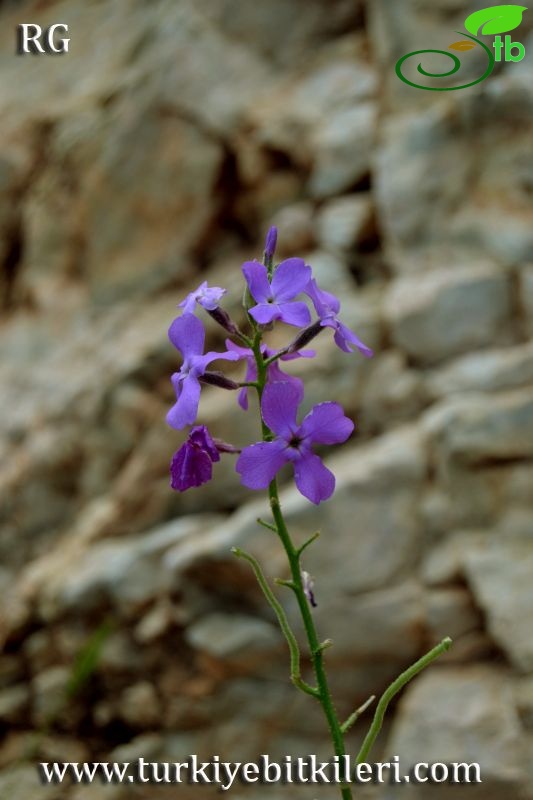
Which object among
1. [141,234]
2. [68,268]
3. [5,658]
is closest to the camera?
[5,658]

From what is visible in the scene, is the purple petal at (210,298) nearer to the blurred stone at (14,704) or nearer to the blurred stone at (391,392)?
the blurred stone at (391,392)

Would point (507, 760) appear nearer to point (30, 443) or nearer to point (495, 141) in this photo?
point (495, 141)

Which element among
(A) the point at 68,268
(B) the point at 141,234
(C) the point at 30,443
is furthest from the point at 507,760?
(A) the point at 68,268

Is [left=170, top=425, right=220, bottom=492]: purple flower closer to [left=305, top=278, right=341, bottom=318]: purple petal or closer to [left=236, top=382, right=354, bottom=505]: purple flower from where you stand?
[left=236, top=382, right=354, bottom=505]: purple flower

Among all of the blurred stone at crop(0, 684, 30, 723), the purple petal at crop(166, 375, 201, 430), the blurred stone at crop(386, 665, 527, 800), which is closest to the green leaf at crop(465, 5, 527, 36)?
the blurred stone at crop(386, 665, 527, 800)

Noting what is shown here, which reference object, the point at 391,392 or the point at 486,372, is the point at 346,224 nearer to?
the point at 391,392

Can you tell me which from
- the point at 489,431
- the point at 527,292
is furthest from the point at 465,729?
the point at 527,292
